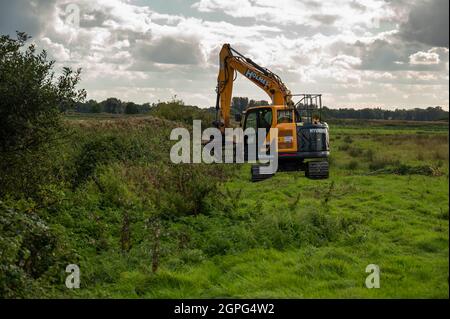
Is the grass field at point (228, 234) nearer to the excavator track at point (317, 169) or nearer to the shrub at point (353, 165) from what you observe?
the excavator track at point (317, 169)

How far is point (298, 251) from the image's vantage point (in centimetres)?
1023

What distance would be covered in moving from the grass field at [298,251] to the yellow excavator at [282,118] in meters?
1.50

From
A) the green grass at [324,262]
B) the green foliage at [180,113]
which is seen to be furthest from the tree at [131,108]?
the green grass at [324,262]

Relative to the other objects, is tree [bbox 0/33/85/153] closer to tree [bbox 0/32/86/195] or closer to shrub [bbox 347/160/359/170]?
tree [bbox 0/32/86/195]

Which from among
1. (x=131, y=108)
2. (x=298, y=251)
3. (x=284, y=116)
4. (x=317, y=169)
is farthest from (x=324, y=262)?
(x=131, y=108)

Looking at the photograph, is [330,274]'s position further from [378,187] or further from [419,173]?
[419,173]

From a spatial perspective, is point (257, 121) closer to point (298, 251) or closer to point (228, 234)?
point (228, 234)

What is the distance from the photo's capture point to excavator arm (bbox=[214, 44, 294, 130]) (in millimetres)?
19094

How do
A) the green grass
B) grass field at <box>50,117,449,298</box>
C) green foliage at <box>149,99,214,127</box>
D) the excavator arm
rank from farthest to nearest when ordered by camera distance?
green foliage at <box>149,99,214,127</box> < the excavator arm < the green grass < grass field at <box>50,117,449,298</box>

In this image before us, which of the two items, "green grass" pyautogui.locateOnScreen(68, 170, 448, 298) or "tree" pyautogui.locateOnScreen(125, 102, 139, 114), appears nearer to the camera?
"green grass" pyautogui.locateOnScreen(68, 170, 448, 298)

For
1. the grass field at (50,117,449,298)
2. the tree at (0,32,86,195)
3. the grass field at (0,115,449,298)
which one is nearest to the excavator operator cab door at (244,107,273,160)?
the grass field at (0,115,449,298)

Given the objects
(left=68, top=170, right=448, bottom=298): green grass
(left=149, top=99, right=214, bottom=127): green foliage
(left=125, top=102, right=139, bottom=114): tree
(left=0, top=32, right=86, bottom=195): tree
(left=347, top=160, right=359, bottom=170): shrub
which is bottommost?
(left=68, top=170, right=448, bottom=298): green grass

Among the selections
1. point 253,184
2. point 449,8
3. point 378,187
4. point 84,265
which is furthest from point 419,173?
point 449,8
